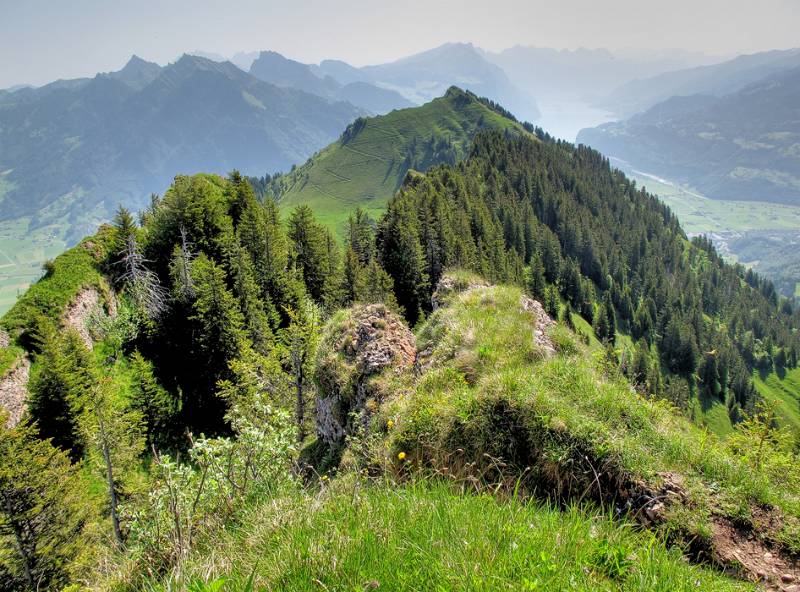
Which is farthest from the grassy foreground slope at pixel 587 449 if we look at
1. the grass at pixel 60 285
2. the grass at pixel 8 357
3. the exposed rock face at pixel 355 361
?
the grass at pixel 60 285

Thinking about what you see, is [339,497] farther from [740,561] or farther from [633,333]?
[633,333]

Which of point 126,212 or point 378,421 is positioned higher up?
point 126,212

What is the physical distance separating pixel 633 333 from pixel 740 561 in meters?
159

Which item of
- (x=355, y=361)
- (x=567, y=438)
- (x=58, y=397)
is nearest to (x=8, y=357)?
(x=58, y=397)

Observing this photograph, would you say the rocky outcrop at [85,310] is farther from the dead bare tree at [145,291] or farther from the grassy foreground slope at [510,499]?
the grassy foreground slope at [510,499]

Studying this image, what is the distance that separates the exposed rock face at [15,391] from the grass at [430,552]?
133 ft

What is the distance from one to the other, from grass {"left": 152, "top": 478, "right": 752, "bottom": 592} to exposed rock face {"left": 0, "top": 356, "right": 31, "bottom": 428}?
133 ft

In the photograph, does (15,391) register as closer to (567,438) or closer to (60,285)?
(60,285)

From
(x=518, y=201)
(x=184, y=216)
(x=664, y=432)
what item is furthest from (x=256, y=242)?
(x=518, y=201)

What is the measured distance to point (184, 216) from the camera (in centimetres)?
5278

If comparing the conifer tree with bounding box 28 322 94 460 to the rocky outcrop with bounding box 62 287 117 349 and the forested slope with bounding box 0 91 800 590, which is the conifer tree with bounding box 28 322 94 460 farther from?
the rocky outcrop with bounding box 62 287 117 349

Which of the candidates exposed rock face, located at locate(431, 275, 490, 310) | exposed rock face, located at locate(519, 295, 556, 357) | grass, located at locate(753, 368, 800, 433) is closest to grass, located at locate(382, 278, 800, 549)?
exposed rock face, located at locate(519, 295, 556, 357)

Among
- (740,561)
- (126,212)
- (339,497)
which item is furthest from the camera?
(126,212)

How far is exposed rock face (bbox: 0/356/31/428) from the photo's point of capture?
107ft
